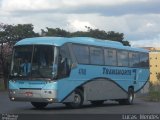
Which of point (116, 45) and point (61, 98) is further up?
point (116, 45)

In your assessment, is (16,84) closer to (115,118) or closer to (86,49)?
(86,49)

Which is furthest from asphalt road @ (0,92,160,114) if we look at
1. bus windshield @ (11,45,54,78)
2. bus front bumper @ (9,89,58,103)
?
bus windshield @ (11,45,54,78)

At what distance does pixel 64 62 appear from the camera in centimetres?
2294

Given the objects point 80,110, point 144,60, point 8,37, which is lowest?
point 80,110

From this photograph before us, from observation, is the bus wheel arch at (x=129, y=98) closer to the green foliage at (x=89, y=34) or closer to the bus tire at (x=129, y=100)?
the bus tire at (x=129, y=100)

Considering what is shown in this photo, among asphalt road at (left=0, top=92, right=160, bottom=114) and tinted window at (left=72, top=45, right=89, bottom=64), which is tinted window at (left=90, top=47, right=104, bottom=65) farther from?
asphalt road at (left=0, top=92, right=160, bottom=114)

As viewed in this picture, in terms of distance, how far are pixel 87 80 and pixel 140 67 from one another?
6.86m

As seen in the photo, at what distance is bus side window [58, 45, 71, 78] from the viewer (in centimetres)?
2270

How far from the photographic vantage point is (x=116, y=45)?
28.3 m

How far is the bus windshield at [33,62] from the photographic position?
22469mm

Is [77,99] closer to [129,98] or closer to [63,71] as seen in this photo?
[63,71]

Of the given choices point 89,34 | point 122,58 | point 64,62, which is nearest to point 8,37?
point 89,34

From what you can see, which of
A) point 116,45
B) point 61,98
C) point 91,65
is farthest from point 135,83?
point 61,98

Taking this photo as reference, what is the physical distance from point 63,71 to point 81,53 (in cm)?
184
